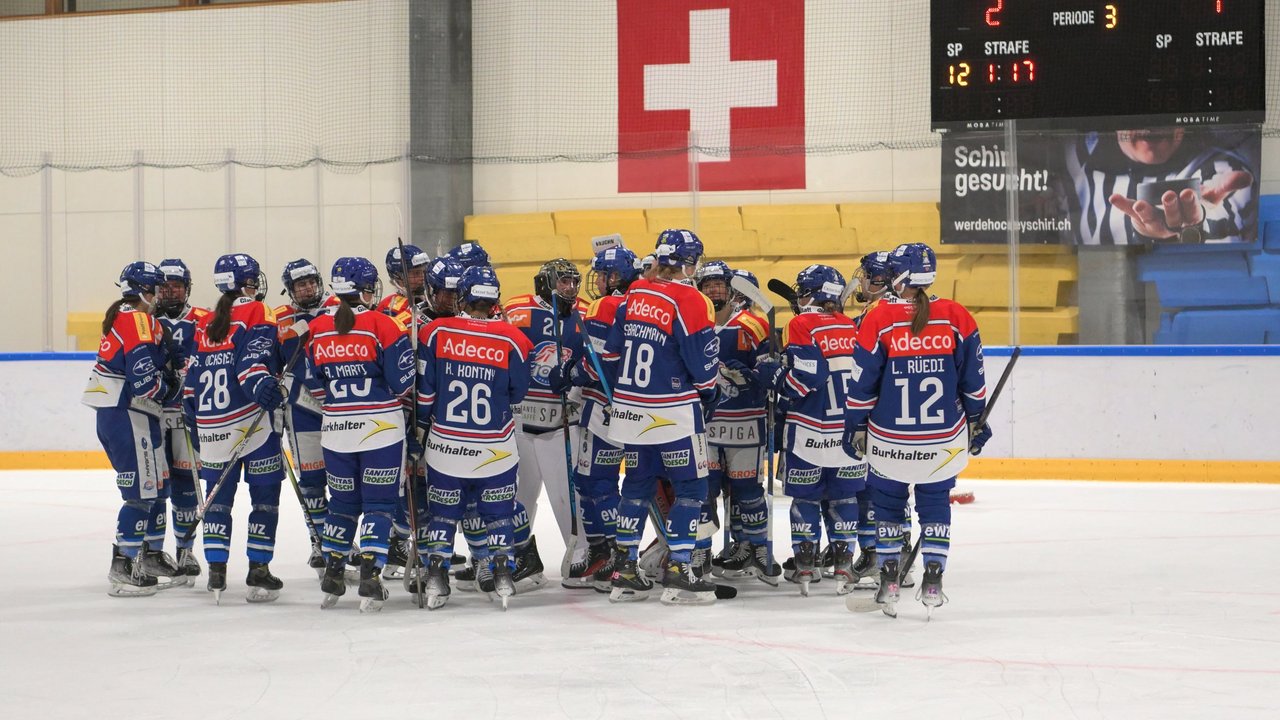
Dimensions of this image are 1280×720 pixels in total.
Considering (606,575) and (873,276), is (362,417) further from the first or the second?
(873,276)

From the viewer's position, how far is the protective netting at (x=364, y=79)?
12555 mm

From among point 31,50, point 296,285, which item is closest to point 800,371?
point 296,285

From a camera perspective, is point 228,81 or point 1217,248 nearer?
point 1217,248

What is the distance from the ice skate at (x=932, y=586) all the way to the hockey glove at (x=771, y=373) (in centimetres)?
93

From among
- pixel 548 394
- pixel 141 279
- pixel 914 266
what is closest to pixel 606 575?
pixel 548 394

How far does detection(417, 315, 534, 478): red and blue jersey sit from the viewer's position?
529 centimetres

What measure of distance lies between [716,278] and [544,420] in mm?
949

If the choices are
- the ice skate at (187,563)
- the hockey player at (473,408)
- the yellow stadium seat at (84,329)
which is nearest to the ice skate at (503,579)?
the hockey player at (473,408)

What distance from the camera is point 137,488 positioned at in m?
5.82

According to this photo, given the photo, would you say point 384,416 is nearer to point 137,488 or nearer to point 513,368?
point 513,368

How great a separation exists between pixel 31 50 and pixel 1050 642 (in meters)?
12.2

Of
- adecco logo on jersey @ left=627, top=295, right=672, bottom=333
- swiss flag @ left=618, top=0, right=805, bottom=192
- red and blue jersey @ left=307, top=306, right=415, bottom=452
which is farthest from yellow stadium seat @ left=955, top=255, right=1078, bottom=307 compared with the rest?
red and blue jersey @ left=307, top=306, right=415, bottom=452

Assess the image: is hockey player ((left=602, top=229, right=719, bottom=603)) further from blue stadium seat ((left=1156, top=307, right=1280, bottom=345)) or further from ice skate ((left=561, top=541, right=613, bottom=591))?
blue stadium seat ((left=1156, top=307, right=1280, bottom=345))

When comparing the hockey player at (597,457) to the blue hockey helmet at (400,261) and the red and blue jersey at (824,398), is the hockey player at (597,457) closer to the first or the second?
the red and blue jersey at (824,398)
